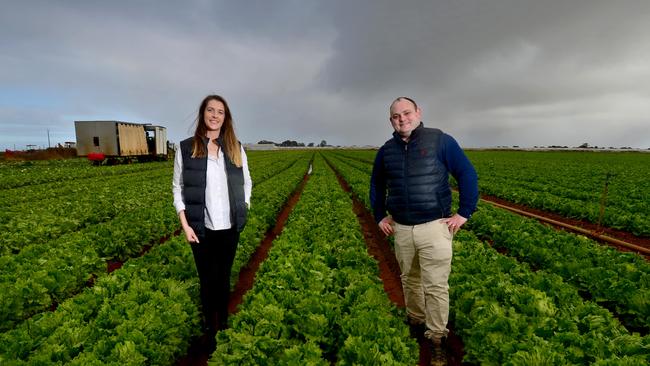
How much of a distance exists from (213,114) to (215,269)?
2060 mm

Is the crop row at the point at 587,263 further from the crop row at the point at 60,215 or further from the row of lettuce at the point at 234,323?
the crop row at the point at 60,215

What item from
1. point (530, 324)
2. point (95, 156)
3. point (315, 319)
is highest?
point (95, 156)

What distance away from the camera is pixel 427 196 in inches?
157

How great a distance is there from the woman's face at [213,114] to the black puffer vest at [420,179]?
219 centimetres

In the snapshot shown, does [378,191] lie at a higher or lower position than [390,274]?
higher

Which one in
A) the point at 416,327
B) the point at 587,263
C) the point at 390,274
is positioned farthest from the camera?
the point at 390,274

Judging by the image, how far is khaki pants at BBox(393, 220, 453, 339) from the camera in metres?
4.05

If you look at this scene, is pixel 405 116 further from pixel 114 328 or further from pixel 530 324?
pixel 114 328

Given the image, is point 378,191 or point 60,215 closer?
point 378,191

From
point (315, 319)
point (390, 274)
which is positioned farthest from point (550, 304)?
point (390, 274)

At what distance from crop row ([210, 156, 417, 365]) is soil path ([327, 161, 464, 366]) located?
649mm

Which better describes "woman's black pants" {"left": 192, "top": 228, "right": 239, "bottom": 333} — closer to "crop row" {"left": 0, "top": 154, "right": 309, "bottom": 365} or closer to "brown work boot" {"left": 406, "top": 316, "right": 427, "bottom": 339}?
"crop row" {"left": 0, "top": 154, "right": 309, "bottom": 365}

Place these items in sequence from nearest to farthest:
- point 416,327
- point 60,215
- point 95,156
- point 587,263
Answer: point 416,327 → point 587,263 → point 60,215 → point 95,156

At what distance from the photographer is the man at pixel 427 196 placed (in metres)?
3.96
